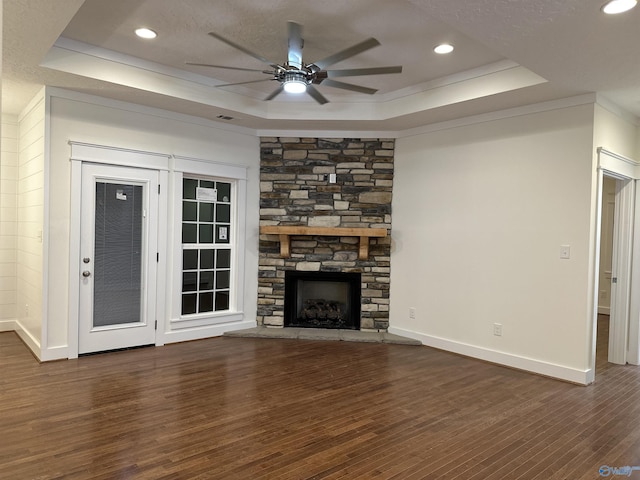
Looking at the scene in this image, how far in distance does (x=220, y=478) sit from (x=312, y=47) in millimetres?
3434

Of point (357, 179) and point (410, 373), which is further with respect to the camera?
point (357, 179)

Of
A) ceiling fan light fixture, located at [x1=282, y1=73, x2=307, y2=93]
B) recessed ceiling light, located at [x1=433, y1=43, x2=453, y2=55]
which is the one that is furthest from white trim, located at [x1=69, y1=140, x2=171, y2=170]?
recessed ceiling light, located at [x1=433, y1=43, x2=453, y2=55]

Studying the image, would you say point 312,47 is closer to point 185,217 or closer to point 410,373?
point 185,217

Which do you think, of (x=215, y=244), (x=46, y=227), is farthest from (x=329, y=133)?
(x=46, y=227)

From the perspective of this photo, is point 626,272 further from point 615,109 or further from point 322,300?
point 322,300

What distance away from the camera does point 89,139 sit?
463 centimetres

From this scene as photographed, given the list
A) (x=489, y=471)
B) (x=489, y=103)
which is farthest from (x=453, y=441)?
(x=489, y=103)

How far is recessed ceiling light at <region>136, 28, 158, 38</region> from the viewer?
3.76 meters

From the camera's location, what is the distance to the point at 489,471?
8.90ft

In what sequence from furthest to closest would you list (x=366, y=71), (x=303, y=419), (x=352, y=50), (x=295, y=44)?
1. (x=366, y=71)
2. (x=295, y=44)
3. (x=303, y=419)
4. (x=352, y=50)

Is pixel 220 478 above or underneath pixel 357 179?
underneath

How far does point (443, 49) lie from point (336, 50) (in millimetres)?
943

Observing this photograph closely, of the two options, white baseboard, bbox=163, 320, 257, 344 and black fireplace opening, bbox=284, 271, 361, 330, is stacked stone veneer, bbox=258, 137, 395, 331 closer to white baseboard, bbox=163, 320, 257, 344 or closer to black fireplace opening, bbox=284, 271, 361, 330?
black fireplace opening, bbox=284, 271, 361, 330

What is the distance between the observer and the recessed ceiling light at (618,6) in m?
2.57
